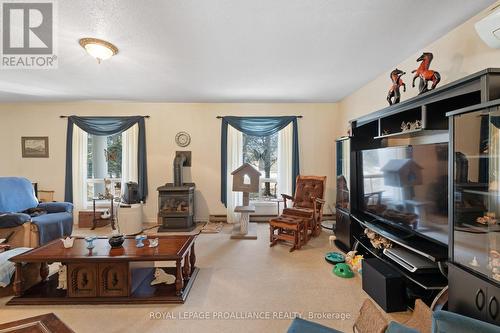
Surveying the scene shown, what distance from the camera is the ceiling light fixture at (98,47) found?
2.21m

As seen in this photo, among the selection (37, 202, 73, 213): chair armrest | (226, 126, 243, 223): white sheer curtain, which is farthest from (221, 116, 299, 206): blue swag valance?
(37, 202, 73, 213): chair armrest

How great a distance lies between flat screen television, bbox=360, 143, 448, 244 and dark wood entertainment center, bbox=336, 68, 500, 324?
0.36 ft

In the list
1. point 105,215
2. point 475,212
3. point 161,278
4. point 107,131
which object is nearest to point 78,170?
point 107,131

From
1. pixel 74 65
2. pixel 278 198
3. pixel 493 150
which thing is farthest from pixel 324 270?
pixel 74 65

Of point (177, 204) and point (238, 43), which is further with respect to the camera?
point (177, 204)

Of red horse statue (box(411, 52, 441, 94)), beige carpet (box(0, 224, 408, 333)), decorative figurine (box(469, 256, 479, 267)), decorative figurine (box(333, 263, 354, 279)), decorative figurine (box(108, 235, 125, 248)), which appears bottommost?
beige carpet (box(0, 224, 408, 333))

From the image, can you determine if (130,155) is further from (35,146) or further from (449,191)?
(449,191)

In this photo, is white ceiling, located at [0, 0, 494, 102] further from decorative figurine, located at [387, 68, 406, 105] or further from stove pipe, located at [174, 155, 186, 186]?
stove pipe, located at [174, 155, 186, 186]

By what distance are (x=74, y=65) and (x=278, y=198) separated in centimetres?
399

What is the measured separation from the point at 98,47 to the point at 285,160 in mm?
3543

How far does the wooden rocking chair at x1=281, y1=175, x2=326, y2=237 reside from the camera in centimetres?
372

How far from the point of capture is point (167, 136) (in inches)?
187

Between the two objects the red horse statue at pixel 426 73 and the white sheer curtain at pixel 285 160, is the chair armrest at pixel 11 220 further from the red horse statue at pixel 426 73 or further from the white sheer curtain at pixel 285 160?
the red horse statue at pixel 426 73

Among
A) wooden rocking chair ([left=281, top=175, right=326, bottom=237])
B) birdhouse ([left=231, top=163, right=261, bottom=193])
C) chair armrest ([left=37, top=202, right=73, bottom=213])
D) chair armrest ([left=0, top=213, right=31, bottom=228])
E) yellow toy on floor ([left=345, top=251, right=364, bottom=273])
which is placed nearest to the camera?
yellow toy on floor ([left=345, top=251, right=364, bottom=273])
